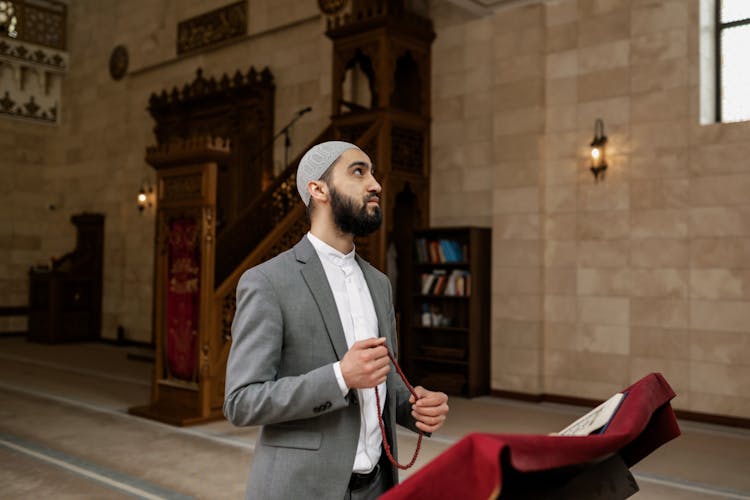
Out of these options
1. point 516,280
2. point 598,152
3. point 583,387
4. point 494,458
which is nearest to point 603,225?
point 598,152

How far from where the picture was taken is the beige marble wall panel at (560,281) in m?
6.84

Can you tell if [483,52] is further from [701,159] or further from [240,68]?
[240,68]

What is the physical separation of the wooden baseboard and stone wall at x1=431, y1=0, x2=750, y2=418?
5 centimetres

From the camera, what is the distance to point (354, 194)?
5.34 ft

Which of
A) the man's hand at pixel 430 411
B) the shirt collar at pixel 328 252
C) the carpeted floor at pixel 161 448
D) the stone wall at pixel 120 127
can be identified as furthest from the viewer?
the stone wall at pixel 120 127

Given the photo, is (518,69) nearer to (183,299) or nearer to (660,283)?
(660,283)

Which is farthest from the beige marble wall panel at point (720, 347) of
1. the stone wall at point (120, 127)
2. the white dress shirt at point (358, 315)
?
the white dress shirt at point (358, 315)

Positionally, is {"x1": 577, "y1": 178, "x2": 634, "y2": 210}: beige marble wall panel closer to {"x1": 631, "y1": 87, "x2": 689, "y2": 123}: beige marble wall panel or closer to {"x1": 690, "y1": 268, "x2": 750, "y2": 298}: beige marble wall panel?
{"x1": 631, "y1": 87, "x2": 689, "y2": 123}: beige marble wall panel

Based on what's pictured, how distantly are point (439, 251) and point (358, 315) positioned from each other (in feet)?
19.3

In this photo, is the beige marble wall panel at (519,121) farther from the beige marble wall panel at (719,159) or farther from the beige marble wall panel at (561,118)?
the beige marble wall panel at (719,159)

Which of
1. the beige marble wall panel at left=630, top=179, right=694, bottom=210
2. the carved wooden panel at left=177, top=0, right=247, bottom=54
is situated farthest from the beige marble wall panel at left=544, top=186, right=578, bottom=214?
the carved wooden panel at left=177, top=0, right=247, bottom=54

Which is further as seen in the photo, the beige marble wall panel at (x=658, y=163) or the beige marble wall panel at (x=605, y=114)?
the beige marble wall panel at (x=605, y=114)

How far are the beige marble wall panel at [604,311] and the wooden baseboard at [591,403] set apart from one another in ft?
2.52

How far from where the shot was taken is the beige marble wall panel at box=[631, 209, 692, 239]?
6176 mm
